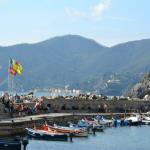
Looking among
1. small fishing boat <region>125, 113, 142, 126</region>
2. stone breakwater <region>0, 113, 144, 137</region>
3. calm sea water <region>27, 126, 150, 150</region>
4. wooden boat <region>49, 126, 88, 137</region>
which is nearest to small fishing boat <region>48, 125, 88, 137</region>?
wooden boat <region>49, 126, 88, 137</region>

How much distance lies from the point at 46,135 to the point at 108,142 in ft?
19.7

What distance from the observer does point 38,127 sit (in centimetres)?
7150

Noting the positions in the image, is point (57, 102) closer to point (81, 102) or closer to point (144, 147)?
point (81, 102)

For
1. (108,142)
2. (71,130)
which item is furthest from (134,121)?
(108,142)

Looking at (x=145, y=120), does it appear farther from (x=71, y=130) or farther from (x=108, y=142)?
(x=108, y=142)

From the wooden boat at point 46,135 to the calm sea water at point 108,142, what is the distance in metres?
0.99

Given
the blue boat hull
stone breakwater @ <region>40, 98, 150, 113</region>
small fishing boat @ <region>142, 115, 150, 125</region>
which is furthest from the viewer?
stone breakwater @ <region>40, 98, 150, 113</region>

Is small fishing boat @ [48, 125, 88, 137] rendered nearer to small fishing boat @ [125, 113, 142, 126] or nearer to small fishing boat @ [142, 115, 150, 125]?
small fishing boat @ [125, 113, 142, 126]

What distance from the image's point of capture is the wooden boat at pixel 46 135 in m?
67.8

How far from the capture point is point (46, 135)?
68125mm

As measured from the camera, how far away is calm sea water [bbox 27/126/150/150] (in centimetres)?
6333

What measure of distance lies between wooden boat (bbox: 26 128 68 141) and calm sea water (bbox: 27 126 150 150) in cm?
99

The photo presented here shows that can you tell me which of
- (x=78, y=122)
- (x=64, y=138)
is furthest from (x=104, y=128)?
(x=64, y=138)

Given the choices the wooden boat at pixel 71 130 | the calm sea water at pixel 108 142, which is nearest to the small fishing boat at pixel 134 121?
the calm sea water at pixel 108 142
